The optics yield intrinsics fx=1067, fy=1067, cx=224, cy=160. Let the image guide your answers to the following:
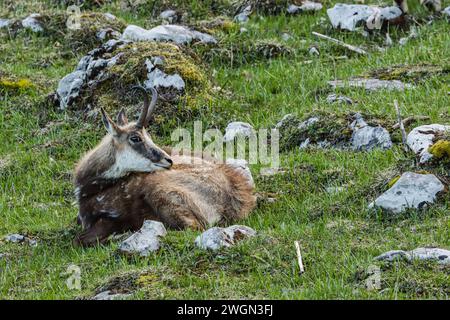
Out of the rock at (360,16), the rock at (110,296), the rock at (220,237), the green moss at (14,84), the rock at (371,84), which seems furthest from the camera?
the rock at (360,16)

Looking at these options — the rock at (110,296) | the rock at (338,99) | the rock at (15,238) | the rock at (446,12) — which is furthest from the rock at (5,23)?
the rock at (110,296)

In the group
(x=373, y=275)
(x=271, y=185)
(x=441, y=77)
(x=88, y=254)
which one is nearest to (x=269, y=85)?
(x=441, y=77)

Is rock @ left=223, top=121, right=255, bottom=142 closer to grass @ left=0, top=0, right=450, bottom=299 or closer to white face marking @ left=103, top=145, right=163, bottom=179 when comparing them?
grass @ left=0, top=0, right=450, bottom=299

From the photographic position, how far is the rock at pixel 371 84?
12461 mm

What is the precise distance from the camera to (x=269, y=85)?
13.3m

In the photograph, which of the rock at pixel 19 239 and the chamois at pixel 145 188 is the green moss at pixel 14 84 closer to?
the chamois at pixel 145 188

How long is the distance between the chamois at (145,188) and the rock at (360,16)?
5.01 metres

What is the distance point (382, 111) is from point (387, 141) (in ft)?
2.51

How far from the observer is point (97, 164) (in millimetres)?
10219

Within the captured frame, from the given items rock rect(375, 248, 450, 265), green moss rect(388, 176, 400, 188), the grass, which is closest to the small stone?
rock rect(375, 248, 450, 265)

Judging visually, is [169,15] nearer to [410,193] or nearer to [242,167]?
[242,167]

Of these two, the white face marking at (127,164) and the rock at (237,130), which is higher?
the white face marking at (127,164)

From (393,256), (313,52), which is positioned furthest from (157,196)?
(313,52)

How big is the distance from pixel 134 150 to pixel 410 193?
264cm
